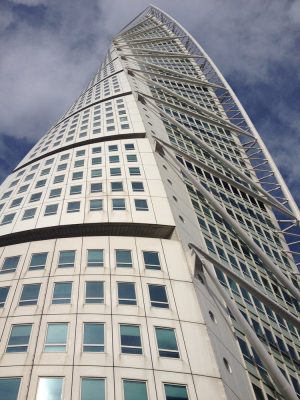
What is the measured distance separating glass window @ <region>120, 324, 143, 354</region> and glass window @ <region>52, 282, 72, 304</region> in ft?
10.1

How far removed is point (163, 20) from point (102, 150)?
87.1 meters

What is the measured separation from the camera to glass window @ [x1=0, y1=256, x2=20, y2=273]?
2288 cm

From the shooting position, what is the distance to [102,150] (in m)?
35.6

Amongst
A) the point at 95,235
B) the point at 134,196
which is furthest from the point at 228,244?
the point at 95,235

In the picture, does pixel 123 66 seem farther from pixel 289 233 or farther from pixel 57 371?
pixel 57 371

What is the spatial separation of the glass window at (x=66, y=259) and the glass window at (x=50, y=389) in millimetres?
6748

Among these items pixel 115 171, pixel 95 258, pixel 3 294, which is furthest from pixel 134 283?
pixel 115 171

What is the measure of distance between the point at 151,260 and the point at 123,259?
4.77 ft

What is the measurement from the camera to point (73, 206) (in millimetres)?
27797

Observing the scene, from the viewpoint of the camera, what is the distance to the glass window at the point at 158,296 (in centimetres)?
2019

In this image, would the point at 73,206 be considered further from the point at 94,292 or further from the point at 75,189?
the point at 94,292

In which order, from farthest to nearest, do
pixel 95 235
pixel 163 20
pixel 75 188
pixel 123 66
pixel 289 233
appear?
pixel 163 20
pixel 123 66
pixel 289 233
pixel 75 188
pixel 95 235

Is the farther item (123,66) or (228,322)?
(123,66)

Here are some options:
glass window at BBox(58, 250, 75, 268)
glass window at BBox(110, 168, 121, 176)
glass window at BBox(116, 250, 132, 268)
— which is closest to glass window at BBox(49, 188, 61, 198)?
glass window at BBox(110, 168, 121, 176)
